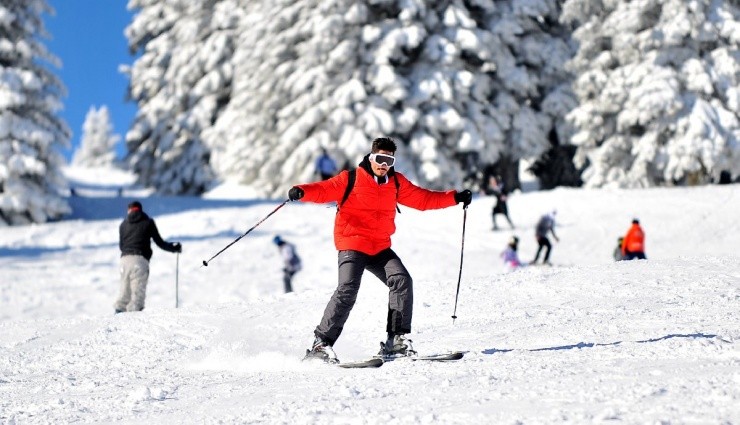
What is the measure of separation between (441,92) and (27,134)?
11.0 meters

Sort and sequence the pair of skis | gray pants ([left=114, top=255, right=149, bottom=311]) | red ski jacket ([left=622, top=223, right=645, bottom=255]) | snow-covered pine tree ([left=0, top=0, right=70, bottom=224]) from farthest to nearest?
snow-covered pine tree ([left=0, top=0, right=70, bottom=224]) < red ski jacket ([left=622, top=223, right=645, bottom=255]) < gray pants ([left=114, top=255, right=149, bottom=311]) < the pair of skis

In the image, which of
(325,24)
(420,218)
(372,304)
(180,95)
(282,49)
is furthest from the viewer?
(180,95)

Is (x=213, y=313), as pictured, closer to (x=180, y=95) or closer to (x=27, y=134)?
(x=27, y=134)

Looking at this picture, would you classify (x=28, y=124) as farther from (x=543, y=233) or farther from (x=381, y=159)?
(x=381, y=159)

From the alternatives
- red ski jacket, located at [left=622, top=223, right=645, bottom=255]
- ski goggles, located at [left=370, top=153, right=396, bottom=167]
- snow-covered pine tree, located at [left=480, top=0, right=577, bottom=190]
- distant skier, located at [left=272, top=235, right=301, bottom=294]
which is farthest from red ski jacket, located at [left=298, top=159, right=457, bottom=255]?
snow-covered pine tree, located at [left=480, top=0, right=577, bottom=190]

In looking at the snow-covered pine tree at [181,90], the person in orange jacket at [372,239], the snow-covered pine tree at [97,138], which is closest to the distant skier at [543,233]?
the person in orange jacket at [372,239]

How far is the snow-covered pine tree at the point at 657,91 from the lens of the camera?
2433 cm

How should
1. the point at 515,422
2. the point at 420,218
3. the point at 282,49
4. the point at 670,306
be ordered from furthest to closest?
the point at 282,49 → the point at 420,218 → the point at 670,306 → the point at 515,422

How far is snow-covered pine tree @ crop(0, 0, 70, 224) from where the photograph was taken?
22.3 metres

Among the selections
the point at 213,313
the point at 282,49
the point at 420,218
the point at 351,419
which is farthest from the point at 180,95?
the point at 351,419

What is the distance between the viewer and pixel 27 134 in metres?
22.8

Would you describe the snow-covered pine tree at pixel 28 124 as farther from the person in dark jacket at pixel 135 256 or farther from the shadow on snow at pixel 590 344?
the shadow on snow at pixel 590 344

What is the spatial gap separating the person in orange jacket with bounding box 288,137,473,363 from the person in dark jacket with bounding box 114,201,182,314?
15.5 ft

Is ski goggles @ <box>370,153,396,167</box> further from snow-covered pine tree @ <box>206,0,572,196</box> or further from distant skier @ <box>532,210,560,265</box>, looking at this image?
snow-covered pine tree @ <box>206,0,572,196</box>
